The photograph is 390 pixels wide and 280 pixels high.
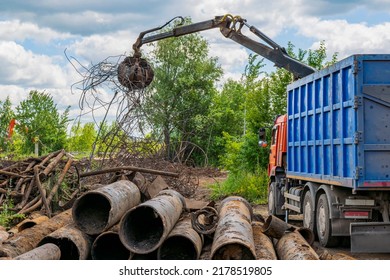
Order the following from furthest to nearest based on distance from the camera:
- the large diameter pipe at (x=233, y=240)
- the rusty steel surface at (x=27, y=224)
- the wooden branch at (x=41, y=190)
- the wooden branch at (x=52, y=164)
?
the wooden branch at (x=52, y=164)
the wooden branch at (x=41, y=190)
the rusty steel surface at (x=27, y=224)
the large diameter pipe at (x=233, y=240)

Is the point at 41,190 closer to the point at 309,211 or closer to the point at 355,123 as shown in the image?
the point at 309,211

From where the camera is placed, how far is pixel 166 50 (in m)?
47.0

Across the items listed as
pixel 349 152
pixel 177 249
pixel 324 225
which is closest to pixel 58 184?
pixel 177 249

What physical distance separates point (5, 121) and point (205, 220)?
23.3 meters

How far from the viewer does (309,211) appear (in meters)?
14.0

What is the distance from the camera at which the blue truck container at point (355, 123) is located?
11.1 m

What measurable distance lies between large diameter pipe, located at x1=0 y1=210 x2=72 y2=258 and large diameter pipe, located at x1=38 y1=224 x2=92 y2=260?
0.35m

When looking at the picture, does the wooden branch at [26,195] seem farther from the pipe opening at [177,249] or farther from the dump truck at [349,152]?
the dump truck at [349,152]

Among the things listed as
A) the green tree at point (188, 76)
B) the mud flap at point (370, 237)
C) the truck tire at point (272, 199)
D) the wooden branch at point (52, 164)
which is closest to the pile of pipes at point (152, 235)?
the mud flap at point (370, 237)

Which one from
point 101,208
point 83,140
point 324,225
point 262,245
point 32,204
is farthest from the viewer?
point 83,140

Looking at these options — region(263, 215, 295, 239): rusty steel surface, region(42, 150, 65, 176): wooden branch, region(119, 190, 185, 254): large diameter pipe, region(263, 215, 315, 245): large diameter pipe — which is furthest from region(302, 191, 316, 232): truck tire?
region(42, 150, 65, 176): wooden branch

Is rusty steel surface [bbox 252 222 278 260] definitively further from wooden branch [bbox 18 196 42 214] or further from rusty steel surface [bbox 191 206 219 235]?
wooden branch [bbox 18 196 42 214]

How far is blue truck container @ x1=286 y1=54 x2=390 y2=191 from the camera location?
11.1 metres

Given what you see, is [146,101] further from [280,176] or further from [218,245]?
[218,245]
